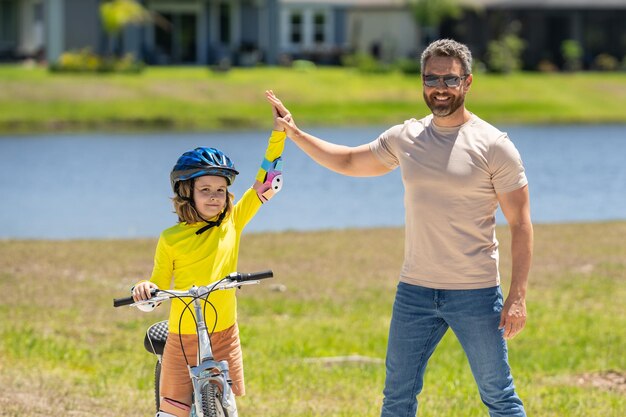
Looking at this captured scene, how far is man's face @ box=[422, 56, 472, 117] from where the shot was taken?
6000 mm

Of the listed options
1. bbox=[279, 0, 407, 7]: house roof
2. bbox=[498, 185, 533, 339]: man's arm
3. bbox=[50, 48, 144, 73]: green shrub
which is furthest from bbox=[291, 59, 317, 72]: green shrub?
bbox=[498, 185, 533, 339]: man's arm

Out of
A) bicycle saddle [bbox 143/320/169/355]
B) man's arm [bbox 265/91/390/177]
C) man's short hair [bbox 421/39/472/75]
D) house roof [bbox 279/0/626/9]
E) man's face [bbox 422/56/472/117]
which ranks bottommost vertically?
bicycle saddle [bbox 143/320/169/355]

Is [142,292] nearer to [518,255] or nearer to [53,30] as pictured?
[518,255]

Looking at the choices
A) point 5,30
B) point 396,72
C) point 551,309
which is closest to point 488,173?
point 551,309

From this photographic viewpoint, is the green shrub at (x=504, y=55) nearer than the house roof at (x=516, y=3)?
Yes

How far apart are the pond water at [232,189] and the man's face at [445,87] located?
15.5m

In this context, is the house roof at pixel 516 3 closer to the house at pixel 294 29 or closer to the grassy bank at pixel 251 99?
the house at pixel 294 29

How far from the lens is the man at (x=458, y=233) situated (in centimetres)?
598

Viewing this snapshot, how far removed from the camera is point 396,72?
6069 centimetres

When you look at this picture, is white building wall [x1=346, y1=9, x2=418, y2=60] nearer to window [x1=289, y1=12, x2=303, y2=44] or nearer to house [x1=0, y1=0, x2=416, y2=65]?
house [x1=0, y1=0, x2=416, y2=65]

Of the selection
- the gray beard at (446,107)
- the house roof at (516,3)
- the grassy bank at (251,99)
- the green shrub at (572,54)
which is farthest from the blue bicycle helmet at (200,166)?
the house roof at (516,3)

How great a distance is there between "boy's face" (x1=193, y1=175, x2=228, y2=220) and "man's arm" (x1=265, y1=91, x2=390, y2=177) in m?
0.67

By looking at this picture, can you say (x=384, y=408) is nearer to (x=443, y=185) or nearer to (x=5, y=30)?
(x=443, y=185)

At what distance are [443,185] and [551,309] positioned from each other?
758 centimetres
